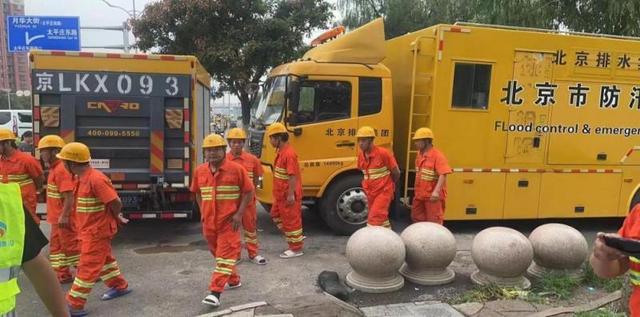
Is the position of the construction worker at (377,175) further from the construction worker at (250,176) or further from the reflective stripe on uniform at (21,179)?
the reflective stripe on uniform at (21,179)

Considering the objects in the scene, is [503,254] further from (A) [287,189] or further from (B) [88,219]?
(B) [88,219]

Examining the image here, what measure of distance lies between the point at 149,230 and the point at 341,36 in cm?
392

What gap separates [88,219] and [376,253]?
8.39ft

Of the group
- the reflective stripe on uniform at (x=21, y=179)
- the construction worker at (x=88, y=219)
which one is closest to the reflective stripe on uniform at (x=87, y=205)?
the construction worker at (x=88, y=219)

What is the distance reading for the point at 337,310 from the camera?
425cm

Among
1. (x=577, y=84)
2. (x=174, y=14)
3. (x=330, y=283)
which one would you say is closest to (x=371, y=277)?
(x=330, y=283)

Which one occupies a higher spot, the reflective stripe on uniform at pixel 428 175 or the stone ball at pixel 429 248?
the reflective stripe on uniform at pixel 428 175

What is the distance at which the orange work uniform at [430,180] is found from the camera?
20.0 feet

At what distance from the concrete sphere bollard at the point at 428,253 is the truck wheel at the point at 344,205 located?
191cm

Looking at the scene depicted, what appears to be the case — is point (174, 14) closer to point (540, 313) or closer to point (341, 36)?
point (341, 36)

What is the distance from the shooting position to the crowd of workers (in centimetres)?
446

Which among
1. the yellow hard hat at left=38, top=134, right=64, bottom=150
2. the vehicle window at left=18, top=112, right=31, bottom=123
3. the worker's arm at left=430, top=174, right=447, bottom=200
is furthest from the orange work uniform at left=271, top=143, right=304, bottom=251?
the vehicle window at left=18, top=112, right=31, bottom=123

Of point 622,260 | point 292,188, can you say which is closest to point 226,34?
point 292,188

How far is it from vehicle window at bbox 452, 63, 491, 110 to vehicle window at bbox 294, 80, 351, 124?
→ 147cm
